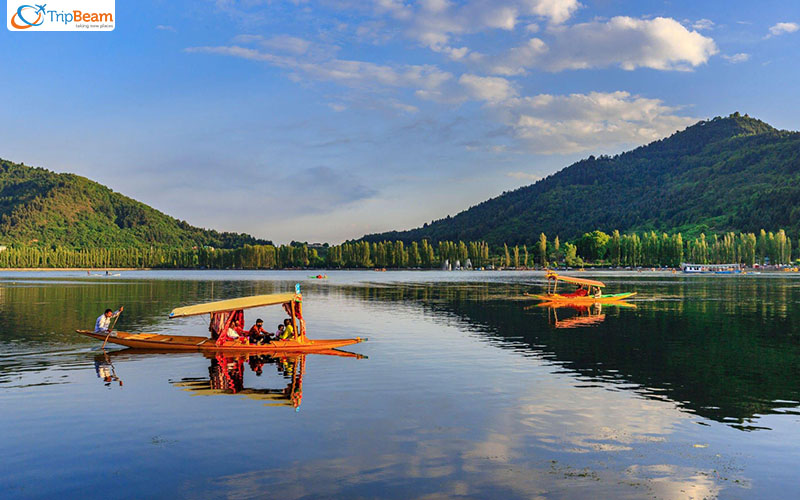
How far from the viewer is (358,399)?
78.8ft

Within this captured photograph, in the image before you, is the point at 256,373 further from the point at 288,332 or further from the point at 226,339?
the point at 288,332

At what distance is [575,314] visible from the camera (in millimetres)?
63250

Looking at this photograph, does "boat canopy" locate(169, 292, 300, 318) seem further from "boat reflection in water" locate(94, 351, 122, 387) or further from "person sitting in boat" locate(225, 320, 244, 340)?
"boat reflection in water" locate(94, 351, 122, 387)

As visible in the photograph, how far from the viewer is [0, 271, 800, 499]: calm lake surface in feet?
49.3

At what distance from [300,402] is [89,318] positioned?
41.6 metres

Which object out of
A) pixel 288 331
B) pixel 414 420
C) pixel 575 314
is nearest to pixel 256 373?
pixel 288 331

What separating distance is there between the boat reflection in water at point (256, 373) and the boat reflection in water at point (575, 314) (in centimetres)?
2570

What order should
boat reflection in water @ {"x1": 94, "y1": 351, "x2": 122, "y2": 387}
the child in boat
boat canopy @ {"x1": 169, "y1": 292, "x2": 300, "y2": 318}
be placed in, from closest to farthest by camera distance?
boat reflection in water @ {"x1": 94, "y1": 351, "x2": 122, "y2": 387} → boat canopy @ {"x1": 169, "y1": 292, "x2": 300, "y2": 318} → the child in boat

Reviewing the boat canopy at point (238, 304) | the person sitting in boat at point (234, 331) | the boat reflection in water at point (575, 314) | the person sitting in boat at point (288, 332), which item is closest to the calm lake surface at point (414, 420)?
the person sitting in boat at point (234, 331)

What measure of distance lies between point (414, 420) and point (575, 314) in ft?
152

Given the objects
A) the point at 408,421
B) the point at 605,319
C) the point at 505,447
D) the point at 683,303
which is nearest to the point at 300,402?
the point at 408,421

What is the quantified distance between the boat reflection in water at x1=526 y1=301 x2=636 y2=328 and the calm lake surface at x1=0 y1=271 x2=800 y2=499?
1107 centimetres

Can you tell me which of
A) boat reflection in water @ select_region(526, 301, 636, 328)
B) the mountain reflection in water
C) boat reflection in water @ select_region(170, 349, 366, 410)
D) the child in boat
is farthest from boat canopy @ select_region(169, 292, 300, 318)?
boat reflection in water @ select_region(526, 301, 636, 328)

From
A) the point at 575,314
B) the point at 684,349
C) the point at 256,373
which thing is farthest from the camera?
the point at 575,314
